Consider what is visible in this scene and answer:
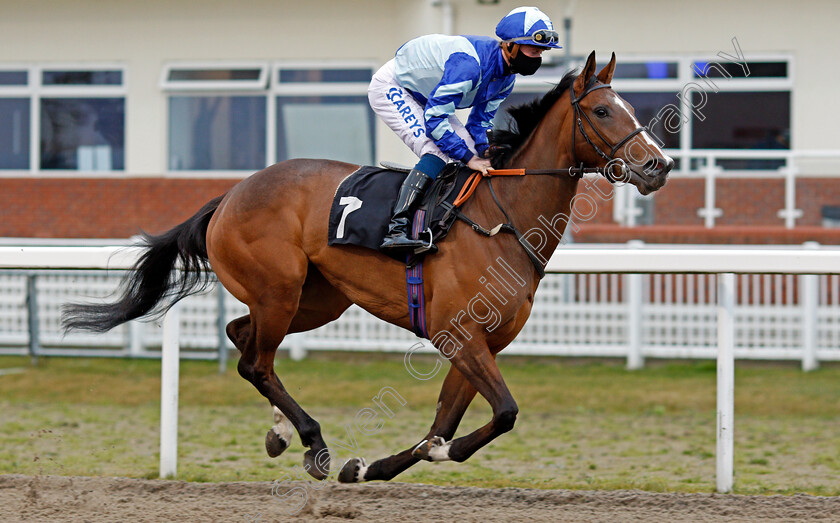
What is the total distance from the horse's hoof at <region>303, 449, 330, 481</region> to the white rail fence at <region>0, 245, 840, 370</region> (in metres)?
4.02

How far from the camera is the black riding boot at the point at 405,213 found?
359 cm

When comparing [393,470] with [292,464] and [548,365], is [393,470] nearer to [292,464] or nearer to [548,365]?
[292,464]

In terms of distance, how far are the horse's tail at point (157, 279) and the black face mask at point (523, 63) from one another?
4.77 feet

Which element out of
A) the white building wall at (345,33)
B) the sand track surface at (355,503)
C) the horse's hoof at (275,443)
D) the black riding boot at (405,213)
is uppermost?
the white building wall at (345,33)

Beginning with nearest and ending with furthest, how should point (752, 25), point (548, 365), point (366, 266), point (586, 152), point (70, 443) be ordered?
point (586, 152)
point (366, 266)
point (70, 443)
point (548, 365)
point (752, 25)

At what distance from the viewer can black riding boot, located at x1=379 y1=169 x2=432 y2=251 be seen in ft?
11.8

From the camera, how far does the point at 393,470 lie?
3.73 m

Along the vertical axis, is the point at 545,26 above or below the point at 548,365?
above

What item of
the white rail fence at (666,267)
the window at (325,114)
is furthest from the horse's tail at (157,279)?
the window at (325,114)

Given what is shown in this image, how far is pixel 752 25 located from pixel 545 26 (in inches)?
284

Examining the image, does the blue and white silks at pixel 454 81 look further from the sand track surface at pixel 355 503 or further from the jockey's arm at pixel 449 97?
the sand track surface at pixel 355 503

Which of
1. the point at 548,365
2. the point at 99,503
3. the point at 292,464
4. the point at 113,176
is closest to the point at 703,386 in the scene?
the point at 548,365

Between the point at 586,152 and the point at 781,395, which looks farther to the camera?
the point at 781,395

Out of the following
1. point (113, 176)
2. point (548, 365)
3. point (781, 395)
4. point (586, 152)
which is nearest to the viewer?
point (586, 152)
